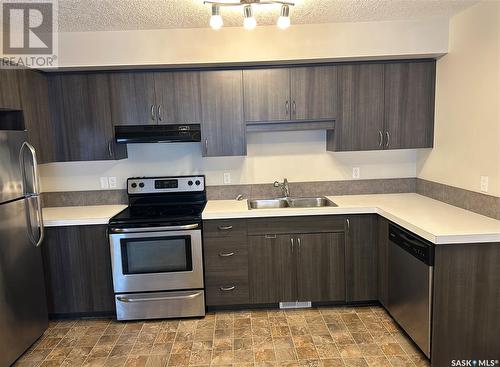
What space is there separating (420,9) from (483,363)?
2.56 m

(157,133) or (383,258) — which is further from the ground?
(157,133)

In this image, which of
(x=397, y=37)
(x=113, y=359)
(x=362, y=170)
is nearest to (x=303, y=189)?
(x=362, y=170)

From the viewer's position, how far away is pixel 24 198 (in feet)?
8.11

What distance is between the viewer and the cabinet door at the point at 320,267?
117 inches

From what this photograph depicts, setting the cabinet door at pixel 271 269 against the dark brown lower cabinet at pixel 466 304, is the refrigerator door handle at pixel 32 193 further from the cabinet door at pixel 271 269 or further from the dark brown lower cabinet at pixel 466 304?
the dark brown lower cabinet at pixel 466 304

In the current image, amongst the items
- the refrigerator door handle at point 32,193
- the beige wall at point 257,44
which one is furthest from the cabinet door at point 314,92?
the refrigerator door handle at point 32,193

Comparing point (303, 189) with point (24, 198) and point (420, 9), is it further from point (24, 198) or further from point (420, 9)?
point (24, 198)

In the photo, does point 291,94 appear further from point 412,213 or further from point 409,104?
point 412,213

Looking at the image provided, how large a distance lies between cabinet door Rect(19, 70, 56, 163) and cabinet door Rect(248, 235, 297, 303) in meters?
1.95

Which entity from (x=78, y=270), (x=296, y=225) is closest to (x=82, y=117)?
(x=78, y=270)

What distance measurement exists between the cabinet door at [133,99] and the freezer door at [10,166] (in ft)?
2.71

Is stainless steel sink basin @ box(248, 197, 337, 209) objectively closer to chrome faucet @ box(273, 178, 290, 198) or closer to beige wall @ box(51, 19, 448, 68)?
chrome faucet @ box(273, 178, 290, 198)

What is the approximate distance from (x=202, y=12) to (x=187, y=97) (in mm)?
781

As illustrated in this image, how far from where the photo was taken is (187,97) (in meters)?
3.07
